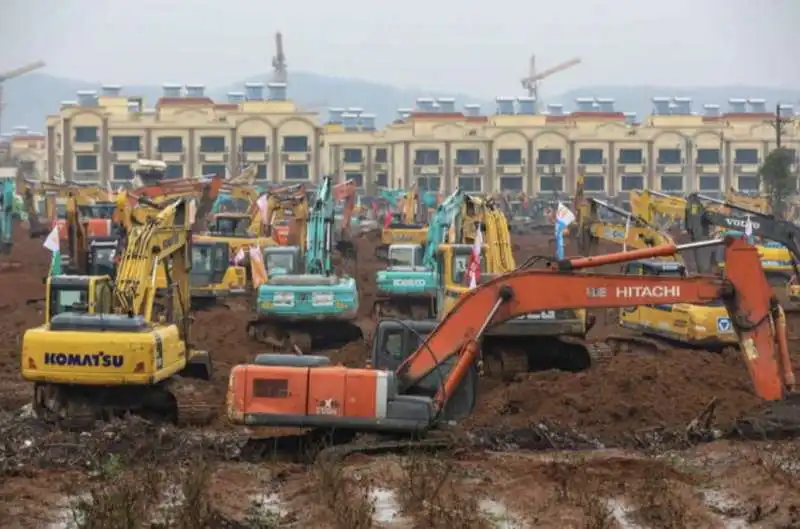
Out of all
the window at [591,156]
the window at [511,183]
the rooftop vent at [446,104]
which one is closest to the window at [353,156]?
the window at [511,183]

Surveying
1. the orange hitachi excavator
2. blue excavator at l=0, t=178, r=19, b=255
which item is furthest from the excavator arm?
blue excavator at l=0, t=178, r=19, b=255

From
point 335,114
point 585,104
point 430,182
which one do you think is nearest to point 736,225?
point 430,182

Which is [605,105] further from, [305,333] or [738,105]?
[305,333]

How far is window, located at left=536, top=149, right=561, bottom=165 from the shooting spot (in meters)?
118

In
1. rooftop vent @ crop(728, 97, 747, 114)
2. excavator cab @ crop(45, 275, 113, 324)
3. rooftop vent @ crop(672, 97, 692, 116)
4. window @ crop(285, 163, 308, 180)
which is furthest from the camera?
rooftop vent @ crop(728, 97, 747, 114)

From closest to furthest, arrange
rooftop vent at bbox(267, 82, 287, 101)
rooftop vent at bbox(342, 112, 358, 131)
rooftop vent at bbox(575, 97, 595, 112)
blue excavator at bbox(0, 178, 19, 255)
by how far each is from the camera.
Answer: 1. blue excavator at bbox(0, 178, 19, 255)
2. rooftop vent at bbox(267, 82, 287, 101)
3. rooftop vent at bbox(342, 112, 358, 131)
4. rooftop vent at bbox(575, 97, 595, 112)

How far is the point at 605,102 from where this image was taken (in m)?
135

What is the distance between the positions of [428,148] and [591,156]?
13.4 metres

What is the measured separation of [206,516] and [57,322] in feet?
21.1

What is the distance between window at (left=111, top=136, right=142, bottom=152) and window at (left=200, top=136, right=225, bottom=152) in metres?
5.11

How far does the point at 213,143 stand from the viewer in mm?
114000

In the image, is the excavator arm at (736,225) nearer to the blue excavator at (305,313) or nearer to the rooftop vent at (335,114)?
the blue excavator at (305,313)

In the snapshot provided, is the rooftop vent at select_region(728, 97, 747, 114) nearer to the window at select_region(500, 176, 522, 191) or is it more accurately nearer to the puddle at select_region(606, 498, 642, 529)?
the window at select_region(500, 176, 522, 191)

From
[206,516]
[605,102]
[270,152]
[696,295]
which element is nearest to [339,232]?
[696,295]
